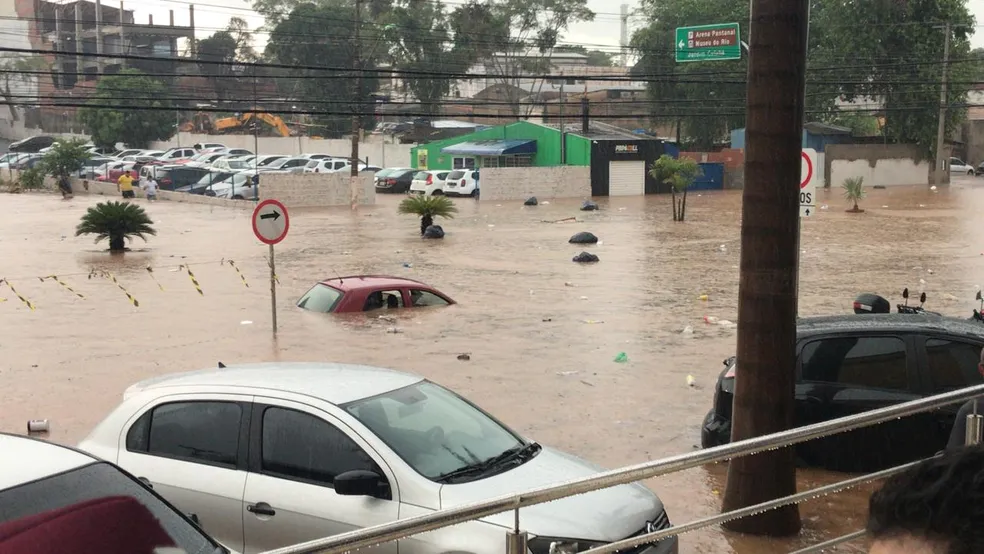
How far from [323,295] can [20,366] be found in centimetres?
526

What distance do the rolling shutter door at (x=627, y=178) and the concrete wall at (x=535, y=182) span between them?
83.8 inches

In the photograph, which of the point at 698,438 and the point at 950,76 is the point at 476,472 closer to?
the point at 698,438

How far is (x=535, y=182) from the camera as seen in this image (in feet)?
181

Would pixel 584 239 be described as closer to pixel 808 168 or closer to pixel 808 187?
pixel 808 187

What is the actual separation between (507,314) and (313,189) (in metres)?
31.3

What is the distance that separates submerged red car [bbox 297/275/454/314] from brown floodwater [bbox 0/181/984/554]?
0.33m

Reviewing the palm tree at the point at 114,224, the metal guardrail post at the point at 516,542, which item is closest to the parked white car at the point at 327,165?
the palm tree at the point at 114,224

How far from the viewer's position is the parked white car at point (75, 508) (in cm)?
396

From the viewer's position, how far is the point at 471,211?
151 ft

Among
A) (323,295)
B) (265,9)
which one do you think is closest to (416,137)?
(265,9)

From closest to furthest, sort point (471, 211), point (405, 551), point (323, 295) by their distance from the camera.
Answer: point (405, 551) → point (323, 295) → point (471, 211)

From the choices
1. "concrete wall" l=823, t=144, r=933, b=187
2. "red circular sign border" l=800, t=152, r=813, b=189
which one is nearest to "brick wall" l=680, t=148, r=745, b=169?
"concrete wall" l=823, t=144, r=933, b=187

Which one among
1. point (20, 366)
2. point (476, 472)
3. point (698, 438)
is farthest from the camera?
point (20, 366)

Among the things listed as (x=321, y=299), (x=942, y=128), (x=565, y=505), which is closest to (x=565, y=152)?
(x=942, y=128)
